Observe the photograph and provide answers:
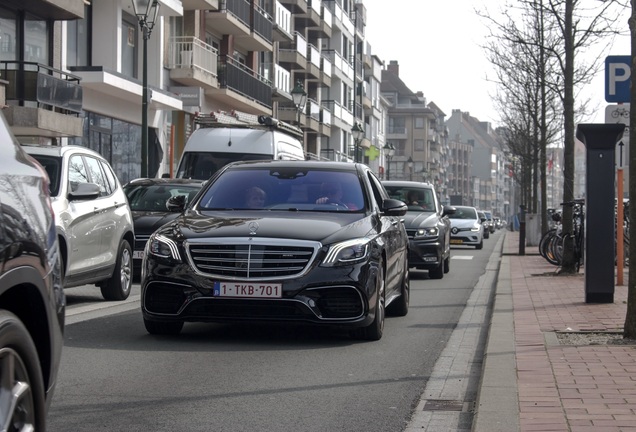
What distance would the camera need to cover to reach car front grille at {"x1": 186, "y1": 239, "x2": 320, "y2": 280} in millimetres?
9391

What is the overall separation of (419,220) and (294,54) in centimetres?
4461

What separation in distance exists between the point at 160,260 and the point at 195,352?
0.89m

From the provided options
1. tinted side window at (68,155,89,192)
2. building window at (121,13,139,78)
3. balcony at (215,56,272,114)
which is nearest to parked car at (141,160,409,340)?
tinted side window at (68,155,89,192)

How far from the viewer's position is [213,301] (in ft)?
30.8

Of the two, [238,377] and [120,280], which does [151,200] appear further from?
[238,377]

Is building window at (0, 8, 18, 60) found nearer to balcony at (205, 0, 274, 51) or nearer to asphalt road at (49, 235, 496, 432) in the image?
balcony at (205, 0, 274, 51)

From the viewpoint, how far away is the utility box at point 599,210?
13664 millimetres

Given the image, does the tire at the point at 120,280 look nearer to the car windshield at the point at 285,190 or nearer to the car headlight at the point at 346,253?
the car windshield at the point at 285,190

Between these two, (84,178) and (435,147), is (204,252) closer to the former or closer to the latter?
(84,178)

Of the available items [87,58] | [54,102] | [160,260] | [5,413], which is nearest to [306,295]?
[160,260]

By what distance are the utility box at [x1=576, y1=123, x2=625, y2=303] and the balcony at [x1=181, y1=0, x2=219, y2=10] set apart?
27210 millimetres

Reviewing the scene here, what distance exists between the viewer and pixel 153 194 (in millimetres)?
18344

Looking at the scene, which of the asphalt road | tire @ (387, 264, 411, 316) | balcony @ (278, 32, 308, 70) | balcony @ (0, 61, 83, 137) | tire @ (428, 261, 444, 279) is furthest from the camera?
balcony @ (278, 32, 308, 70)

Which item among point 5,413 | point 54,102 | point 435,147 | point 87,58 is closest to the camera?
point 5,413
